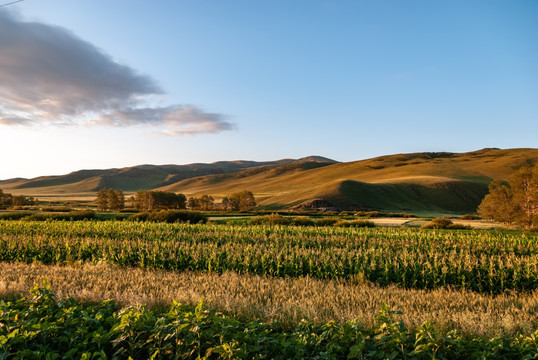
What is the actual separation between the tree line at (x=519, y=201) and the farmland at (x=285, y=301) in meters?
44.6

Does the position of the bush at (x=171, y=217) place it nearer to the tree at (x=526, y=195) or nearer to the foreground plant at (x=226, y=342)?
the foreground plant at (x=226, y=342)

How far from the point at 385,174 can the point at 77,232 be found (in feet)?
608

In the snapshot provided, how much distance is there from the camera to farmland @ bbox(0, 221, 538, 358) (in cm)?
489

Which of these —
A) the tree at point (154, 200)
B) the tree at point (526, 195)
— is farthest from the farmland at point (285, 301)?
the tree at point (154, 200)

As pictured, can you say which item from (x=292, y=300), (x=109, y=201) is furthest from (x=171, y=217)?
(x=109, y=201)

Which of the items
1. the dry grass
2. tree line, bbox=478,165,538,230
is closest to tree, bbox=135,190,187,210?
tree line, bbox=478,165,538,230

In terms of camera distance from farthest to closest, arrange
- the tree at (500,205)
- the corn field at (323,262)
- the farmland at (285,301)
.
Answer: the tree at (500,205) < the corn field at (323,262) < the farmland at (285,301)

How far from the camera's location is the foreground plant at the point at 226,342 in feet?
15.1

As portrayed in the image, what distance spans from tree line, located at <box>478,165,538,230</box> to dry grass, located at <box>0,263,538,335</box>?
178 ft

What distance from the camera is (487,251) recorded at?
Answer: 1702 cm

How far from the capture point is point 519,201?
54844 millimetres

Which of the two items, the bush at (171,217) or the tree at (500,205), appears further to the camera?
the tree at (500,205)

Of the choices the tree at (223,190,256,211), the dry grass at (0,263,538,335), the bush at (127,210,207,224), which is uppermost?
the dry grass at (0,263,538,335)

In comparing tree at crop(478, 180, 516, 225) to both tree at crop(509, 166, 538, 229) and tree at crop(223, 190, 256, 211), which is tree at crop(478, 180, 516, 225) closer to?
tree at crop(509, 166, 538, 229)
